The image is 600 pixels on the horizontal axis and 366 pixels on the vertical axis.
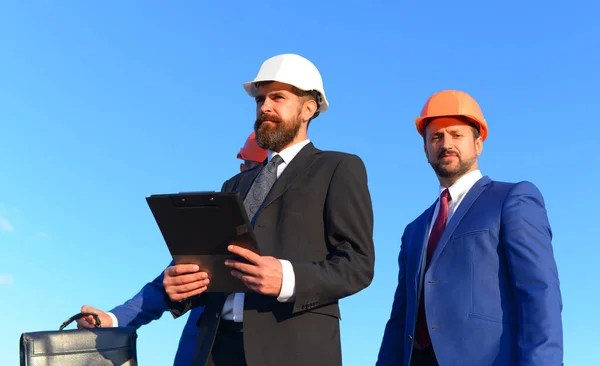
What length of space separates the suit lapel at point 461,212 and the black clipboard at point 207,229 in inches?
79.1

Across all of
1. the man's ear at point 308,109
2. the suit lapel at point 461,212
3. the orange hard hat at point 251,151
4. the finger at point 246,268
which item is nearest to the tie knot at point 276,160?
the man's ear at point 308,109

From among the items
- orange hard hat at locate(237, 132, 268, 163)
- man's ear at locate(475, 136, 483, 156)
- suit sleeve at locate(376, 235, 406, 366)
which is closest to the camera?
suit sleeve at locate(376, 235, 406, 366)

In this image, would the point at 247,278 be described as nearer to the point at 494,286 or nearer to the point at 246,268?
the point at 246,268

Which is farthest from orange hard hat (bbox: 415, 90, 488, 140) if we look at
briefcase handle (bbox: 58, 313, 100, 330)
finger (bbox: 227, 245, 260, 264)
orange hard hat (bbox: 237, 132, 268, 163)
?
briefcase handle (bbox: 58, 313, 100, 330)

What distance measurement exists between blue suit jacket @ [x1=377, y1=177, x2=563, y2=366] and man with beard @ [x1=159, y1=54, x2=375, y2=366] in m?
1.20

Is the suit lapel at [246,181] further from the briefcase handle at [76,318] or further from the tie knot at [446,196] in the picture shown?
the tie knot at [446,196]

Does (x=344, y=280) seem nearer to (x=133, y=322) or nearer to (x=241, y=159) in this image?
(x=133, y=322)

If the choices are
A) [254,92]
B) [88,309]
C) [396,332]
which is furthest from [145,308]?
[396,332]

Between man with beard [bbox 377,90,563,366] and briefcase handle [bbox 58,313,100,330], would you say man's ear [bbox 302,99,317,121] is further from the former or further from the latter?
briefcase handle [bbox 58,313,100,330]

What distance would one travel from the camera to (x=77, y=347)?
16.4ft

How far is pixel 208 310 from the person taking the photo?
481 centimetres

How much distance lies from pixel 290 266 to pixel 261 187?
86cm

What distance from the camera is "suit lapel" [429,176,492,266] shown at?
19.1 feet

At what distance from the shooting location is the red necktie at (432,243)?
5820 millimetres
